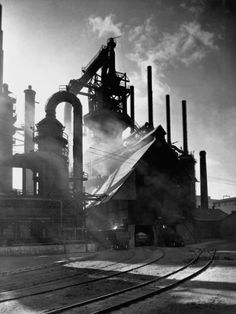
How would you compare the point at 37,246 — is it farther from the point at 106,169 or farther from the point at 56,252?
the point at 106,169

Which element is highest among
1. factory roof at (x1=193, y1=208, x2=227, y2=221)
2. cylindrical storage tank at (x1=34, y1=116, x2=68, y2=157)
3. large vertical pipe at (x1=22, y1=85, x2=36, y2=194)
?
large vertical pipe at (x1=22, y1=85, x2=36, y2=194)

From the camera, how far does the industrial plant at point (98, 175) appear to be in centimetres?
2473

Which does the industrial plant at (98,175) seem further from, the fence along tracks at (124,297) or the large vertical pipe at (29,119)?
the fence along tracks at (124,297)

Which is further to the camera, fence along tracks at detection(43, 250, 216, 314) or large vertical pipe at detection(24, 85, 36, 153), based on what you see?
large vertical pipe at detection(24, 85, 36, 153)

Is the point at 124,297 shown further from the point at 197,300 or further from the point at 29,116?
the point at 29,116

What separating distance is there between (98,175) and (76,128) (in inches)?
604

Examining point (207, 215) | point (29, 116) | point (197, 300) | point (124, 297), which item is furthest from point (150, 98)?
point (197, 300)

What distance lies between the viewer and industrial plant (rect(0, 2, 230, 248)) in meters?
24.7

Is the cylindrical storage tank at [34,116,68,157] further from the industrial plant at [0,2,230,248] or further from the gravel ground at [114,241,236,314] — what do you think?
the gravel ground at [114,241,236,314]

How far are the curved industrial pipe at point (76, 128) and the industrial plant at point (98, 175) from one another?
0.27 feet

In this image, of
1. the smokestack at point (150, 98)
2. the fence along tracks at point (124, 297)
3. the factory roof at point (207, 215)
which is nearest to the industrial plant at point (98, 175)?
the smokestack at point (150, 98)

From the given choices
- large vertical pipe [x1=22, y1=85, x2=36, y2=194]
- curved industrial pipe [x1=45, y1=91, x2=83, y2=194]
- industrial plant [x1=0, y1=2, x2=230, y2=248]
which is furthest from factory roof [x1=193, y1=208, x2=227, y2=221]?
large vertical pipe [x1=22, y1=85, x2=36, y2=194]

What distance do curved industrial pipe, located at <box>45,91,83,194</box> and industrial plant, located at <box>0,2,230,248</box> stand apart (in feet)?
0.27

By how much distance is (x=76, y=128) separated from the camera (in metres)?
29.4
